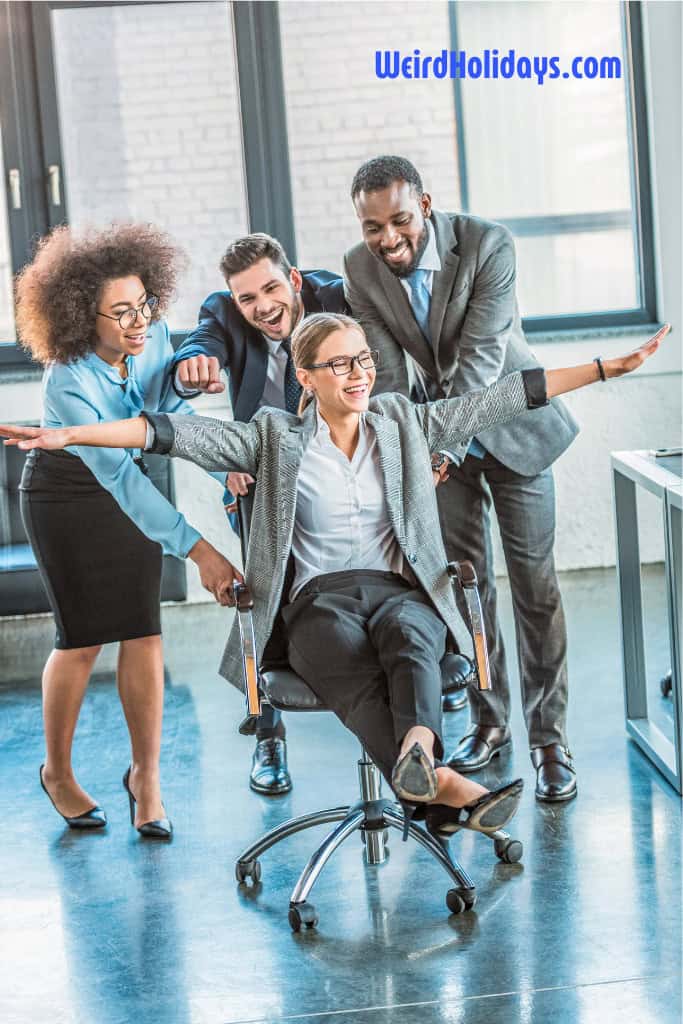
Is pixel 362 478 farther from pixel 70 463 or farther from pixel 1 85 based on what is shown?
pixel 1 85

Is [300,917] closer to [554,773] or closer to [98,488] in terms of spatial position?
[554,773]

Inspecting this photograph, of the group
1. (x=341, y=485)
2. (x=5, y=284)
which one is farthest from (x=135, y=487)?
(x=5, y=284)

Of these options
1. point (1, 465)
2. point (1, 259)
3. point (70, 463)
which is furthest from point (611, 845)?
point (1, 259)

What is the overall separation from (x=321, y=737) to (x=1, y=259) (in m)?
2.95

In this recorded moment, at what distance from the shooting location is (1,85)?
5.57m

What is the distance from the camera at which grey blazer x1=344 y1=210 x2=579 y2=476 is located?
3094 millimetres

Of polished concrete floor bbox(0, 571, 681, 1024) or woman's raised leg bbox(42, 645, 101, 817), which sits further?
woman's raised leg bbox(42, 645, 101, 817)

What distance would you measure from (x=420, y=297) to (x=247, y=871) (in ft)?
4.57

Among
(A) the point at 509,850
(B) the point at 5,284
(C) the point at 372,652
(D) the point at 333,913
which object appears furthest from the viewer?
(B) the point at 5,284

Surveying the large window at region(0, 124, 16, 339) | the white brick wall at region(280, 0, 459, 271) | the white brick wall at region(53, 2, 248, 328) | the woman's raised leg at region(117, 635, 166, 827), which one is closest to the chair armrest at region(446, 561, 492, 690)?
the woman's raised leg at region(117, 635, 166, 827)

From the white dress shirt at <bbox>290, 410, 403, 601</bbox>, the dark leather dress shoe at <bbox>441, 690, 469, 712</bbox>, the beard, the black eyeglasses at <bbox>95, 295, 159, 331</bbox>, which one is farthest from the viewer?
the dark leather dress shoe at <bbox>441, 690, 469, 712</bbox>

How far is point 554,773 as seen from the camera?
3.20 metres

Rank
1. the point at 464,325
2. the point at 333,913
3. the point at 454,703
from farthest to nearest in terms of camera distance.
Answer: the point at 454,703, the point at 464,325, the point at 333,913

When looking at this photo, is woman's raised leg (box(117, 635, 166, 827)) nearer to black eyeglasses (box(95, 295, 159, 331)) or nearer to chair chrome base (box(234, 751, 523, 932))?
chair chrome base (box(234, 751, 523, 932))
